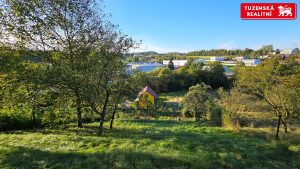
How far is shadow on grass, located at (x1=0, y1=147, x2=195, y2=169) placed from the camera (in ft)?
22.1

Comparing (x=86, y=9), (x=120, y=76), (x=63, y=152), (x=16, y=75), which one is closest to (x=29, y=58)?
(x=16, y=75)

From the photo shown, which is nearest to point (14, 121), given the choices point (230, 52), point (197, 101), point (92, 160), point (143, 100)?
point (92, 160)

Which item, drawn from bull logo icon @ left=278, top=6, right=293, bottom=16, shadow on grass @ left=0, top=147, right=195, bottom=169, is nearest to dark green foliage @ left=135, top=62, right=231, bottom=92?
bull logo icon @ left=278, top=6, right=293, bottom=16

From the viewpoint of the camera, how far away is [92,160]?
6.96m

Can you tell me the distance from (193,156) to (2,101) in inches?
338

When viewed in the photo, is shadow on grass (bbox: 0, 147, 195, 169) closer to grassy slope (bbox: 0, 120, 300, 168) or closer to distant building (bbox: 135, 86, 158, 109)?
grassy slope (bbox: 0, 120, 300, 168)

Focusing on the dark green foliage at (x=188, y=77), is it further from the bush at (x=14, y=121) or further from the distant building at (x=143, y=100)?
the bush at (x=14, y=121)

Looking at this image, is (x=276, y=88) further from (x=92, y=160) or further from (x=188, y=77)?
(x=188, y=77)

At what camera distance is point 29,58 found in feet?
36.6

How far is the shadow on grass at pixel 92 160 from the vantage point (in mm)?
6750

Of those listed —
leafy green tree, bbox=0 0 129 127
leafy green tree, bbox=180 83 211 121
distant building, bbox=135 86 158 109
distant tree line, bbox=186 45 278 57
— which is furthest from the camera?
distant tree line, bbox=186 45 278 57

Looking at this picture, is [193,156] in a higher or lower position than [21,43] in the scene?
lower

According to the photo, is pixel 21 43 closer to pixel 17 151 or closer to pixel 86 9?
pixel 86 9

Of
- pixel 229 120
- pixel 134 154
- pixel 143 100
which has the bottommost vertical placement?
pixel 229 120
